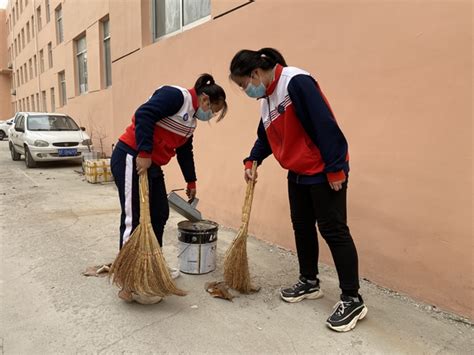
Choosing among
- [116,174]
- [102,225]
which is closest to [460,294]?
[116,174]

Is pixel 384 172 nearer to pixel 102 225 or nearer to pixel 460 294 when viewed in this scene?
pixel 460 294

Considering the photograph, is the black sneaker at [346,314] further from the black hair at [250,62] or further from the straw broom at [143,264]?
the black hair at [250,62]

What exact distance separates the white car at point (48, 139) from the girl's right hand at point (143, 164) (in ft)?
28.6

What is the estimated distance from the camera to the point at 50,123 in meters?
11.3

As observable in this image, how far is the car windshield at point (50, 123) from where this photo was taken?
11.1 meters

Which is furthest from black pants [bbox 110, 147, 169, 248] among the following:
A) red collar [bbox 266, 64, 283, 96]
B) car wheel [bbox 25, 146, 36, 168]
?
car wheel [bbox 25, 146, 36, 168]

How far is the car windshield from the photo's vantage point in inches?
436

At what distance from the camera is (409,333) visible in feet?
8.41

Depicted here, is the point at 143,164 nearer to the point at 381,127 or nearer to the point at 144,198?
the point at 144,198

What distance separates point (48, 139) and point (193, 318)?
919cm

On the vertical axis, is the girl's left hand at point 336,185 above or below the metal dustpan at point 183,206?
above

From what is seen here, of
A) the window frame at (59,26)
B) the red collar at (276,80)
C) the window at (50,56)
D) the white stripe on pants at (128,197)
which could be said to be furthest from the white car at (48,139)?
the red collar at (276,80)

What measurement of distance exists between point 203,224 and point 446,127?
6.73 feet

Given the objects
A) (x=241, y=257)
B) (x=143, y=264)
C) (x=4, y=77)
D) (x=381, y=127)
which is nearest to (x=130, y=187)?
(x=143, y=264)
